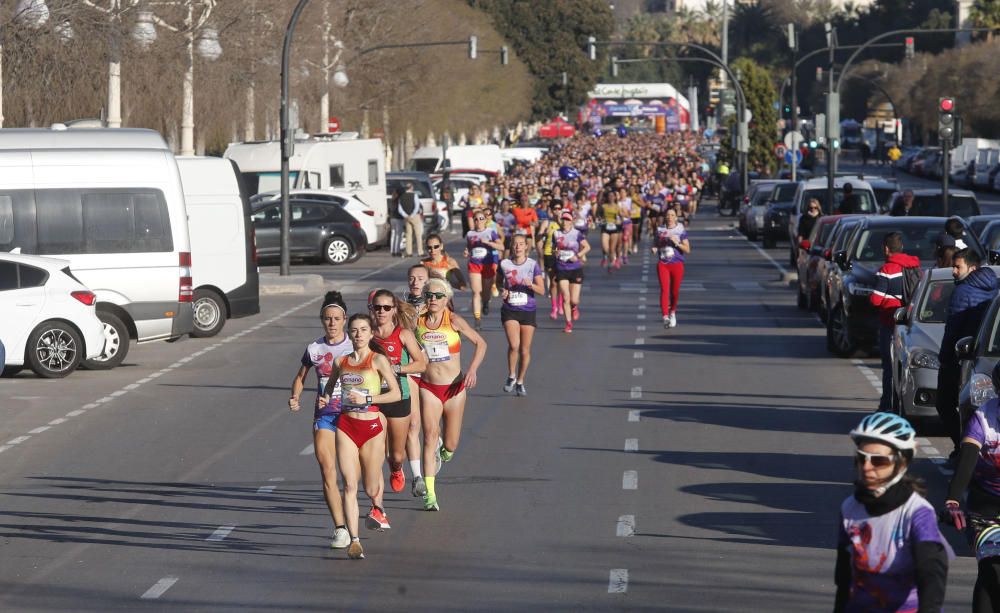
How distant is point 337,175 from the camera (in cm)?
4472

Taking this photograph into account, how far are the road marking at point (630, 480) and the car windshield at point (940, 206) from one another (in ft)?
75.6

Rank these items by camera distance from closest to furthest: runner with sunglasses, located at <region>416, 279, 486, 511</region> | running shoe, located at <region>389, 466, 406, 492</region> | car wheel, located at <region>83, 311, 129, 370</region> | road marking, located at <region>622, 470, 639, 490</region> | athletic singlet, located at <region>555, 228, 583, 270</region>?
running shoe, located at <region>389, 466, 406, 492</region>, runner with sunglasses, located at <region>416, 279, 486, 511</region>, road marking, located at <region>622, 470, 639, 490</region>, car wheel, located at <region>83, 311, 129, 370</region>, athletic singlet, located at <region>555, 228, 583, 270</region>

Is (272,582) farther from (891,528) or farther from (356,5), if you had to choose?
(356,5)

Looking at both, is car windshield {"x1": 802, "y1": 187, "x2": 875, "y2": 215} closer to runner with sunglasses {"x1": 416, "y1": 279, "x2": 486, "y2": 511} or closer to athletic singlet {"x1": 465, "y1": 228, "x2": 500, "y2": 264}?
athletic singlet {"x1": 465, "y1": 228, "x2": 500, "y2": 264}

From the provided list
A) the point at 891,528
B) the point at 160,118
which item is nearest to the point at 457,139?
the point at 160,118

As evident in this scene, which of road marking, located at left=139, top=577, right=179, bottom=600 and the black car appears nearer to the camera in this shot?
road marking, located at left=139, top=577, right=179, bottom=600

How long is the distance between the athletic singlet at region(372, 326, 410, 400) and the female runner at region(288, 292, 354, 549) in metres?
0.44

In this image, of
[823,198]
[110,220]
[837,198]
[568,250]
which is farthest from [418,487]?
[837,198]

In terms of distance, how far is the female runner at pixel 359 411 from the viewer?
390 inches

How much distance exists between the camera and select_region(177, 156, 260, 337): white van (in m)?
24.5

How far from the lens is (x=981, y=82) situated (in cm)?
9762

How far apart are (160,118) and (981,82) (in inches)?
2577

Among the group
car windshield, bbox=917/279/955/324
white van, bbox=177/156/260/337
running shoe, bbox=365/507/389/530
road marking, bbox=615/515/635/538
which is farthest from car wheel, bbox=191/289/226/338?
running shoe, bbox=365/507/389/530

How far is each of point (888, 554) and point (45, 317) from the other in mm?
15005
